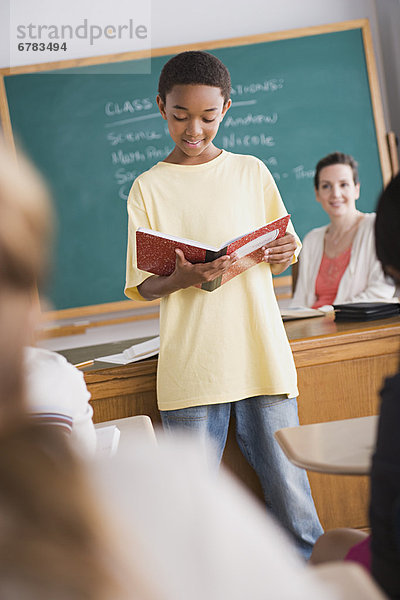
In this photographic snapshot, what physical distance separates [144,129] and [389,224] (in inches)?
118

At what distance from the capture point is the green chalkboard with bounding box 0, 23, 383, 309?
373 cm

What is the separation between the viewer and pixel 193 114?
1632 millimetres

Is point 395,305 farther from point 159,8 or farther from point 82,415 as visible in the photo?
point 159,8

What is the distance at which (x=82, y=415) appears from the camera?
927 mm

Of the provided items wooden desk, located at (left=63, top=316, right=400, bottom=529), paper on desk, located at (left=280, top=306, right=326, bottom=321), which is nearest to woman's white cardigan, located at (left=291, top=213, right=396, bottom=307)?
paper on desk, located at (left=280, top=306, right=326, bottom=321)

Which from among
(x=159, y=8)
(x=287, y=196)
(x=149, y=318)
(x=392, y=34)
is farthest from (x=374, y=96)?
(x=149, y=318)

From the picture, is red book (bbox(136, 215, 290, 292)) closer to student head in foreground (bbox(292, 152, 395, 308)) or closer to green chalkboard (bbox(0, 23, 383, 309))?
student head in foreground (bbox(292, 152, 395, 308))

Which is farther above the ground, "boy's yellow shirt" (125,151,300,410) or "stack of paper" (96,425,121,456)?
"boy's yellow shirt" (125,151,300,410)

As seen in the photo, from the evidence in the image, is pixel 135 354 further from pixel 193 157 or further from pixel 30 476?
pixel 30 476

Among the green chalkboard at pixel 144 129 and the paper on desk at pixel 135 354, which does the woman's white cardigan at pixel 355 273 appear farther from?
the paper on desk at pixel 135 354

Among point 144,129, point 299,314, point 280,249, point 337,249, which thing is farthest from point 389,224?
point 144,129

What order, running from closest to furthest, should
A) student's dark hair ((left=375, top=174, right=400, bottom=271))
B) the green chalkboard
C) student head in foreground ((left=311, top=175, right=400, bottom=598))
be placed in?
student head in foreground ((left=311, top=175, right=400, bottom=598)) < student's dark hair ((left=375, top=174, right=400, bottom=271)) < the green chalkboard

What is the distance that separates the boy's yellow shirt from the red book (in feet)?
0.15

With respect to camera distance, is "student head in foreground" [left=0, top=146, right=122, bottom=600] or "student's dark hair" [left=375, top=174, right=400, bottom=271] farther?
"student's dark hair" [left=375, top=174, right=400, bottom=271]
